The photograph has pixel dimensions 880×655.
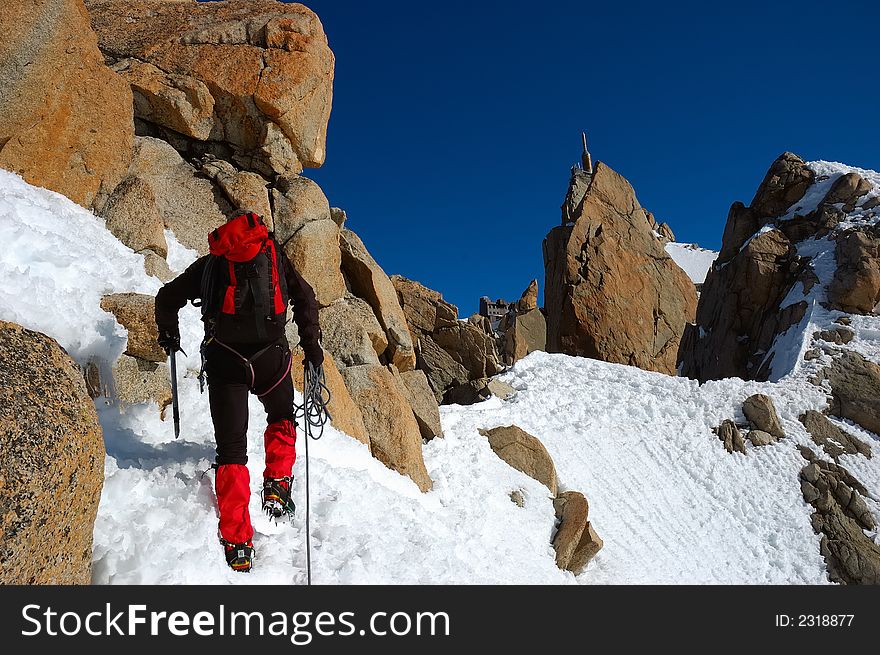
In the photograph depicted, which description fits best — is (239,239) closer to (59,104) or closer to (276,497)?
(276,497)

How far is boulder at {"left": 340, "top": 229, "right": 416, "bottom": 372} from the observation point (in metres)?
13.3

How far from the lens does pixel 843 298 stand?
22.2 meters

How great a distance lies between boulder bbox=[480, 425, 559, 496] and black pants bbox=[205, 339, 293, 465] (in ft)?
29.4

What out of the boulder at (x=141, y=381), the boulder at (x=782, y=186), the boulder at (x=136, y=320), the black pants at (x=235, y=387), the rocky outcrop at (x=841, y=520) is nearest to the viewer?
the black pants at (x=235, y=387)

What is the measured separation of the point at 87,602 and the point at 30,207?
240 inches

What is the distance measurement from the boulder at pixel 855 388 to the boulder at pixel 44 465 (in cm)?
2042

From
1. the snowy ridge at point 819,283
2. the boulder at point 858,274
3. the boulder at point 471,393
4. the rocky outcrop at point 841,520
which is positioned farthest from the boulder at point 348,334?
the boulder at point 858,274

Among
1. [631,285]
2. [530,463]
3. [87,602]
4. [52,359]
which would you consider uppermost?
[631,285]

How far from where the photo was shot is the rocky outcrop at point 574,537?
1052cm

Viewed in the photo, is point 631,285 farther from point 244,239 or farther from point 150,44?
point 244,239

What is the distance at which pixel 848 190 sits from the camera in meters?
26.0

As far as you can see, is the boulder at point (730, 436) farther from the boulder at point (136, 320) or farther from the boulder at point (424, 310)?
the boulder at point (136, 320)

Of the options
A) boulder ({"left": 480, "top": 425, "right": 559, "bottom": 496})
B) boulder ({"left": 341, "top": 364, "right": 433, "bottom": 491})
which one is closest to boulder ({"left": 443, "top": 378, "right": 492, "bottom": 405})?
boulder ({"left": 480, "top": 425, "right": 559, "bottom": 496})

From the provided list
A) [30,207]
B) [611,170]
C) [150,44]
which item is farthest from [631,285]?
[30,207]
